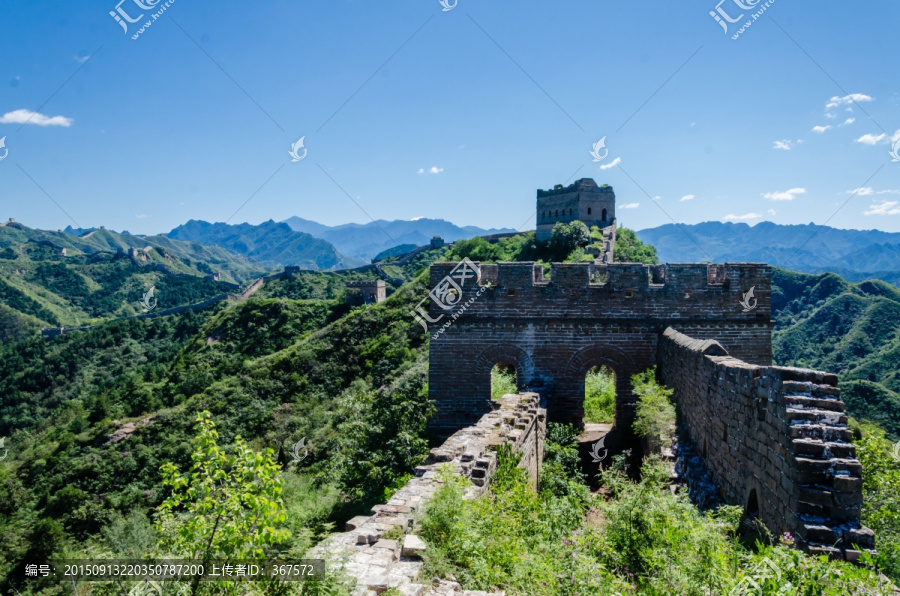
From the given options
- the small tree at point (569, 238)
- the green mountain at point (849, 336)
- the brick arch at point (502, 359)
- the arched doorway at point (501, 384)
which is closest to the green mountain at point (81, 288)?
the small tree at point (569, 238)

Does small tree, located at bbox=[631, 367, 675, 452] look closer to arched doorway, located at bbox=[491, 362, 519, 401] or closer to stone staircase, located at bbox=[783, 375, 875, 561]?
arched doorway, located at bbox=[491, 362, 519, 401]

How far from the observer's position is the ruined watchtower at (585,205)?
57750mm

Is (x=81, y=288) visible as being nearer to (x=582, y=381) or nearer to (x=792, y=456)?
(x=582, y=381)

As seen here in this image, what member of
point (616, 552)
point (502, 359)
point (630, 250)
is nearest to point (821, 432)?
point (616, 552)

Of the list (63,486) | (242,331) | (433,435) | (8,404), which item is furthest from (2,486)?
(433,435)

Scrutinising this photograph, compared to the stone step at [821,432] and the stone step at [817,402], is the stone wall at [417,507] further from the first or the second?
the stone step at [817,402]

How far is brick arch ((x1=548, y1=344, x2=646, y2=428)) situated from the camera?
11164 millimetres

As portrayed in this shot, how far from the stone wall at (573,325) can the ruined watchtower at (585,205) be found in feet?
153

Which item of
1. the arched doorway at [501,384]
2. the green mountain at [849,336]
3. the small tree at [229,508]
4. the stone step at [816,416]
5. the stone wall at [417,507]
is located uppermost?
the stone step at [816,416]

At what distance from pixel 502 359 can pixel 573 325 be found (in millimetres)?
1577

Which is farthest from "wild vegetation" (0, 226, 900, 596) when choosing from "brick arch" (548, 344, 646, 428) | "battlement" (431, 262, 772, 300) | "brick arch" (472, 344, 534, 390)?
"battlement" (431, 262, 772, 300)

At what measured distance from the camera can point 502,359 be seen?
1141 cm

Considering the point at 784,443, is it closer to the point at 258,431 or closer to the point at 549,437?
the point at 549,437

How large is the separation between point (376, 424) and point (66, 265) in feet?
449
